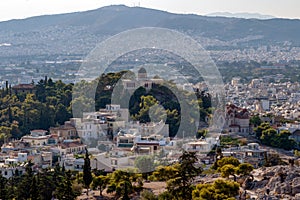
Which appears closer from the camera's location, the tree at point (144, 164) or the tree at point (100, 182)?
the tree at point (100, 182)

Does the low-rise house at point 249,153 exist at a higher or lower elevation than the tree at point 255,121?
lower

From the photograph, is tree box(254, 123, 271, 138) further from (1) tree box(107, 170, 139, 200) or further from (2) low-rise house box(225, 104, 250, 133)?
(1) tree box(107, 170, 139, 200)

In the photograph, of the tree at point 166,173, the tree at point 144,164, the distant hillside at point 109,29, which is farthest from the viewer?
the distant hillside at point 109,29

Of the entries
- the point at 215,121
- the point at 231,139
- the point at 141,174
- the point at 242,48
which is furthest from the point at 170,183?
the point at 242,48

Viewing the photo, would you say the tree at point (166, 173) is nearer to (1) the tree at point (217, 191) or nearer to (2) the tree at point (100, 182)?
(2) the tree at point (100, 182)

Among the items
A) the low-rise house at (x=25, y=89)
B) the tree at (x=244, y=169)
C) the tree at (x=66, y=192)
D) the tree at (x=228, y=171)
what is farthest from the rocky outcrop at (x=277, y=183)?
the low-rise house at (x=25, y=89)

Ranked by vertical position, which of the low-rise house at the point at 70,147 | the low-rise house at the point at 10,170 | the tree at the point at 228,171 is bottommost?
the low-rise house at the point at 10,170

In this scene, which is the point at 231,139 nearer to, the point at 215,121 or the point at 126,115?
the point at 215,121

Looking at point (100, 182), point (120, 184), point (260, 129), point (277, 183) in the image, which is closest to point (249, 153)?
point (260, 129)

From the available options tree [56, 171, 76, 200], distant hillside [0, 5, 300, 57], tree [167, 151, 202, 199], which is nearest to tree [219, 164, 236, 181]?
tree [167, 151, 202, 199]
